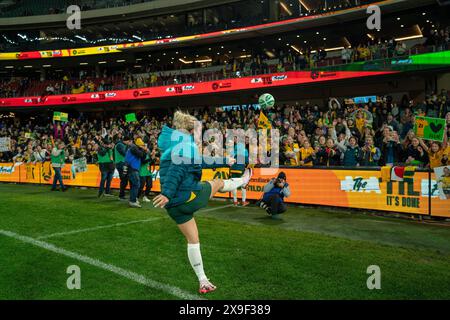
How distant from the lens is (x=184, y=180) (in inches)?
167

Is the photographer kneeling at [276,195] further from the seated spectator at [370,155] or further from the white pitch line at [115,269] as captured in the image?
the white pitch line at [115,269]

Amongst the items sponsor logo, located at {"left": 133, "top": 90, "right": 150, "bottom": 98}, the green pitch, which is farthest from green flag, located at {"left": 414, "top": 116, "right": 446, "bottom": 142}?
sponsor logo, located at {"left": 133, "top": 90, "right": 150, "bottom": 98}

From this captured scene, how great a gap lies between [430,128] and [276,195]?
3.66m

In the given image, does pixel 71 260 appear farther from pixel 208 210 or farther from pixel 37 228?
pixel 208 210

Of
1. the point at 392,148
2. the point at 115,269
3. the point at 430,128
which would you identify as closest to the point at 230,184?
the point at 115,269

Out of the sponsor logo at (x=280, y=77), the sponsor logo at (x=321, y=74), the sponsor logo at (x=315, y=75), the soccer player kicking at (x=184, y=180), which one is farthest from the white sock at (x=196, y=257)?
the sponsor logo at (x=280, y=77)

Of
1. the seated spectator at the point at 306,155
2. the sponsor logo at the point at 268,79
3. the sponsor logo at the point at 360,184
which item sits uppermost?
the sponsor logo at the point at 268,79

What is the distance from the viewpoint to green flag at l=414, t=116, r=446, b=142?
8031mm

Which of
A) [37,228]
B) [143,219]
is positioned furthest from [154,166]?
[37,228]

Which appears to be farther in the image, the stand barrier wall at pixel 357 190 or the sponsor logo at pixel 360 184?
the sponsor logo at pixel 360 184

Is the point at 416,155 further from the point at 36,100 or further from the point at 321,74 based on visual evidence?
the point at 36,100

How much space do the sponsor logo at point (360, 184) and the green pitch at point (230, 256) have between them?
0.71 metres

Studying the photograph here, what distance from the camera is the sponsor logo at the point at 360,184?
923cm

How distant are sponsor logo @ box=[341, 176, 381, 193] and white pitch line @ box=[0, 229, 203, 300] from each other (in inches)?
253
